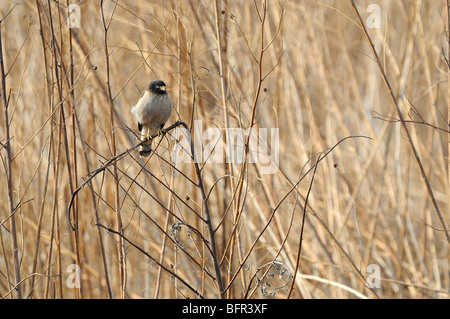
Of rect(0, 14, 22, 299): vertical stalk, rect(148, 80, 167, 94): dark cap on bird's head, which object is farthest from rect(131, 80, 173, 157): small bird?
rect(0, 14, 22, 299): vertical stalk

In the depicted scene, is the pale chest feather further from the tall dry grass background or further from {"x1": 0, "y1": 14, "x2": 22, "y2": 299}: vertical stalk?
{"x1": 0, "y1": 14, "x2": 22, "y2": 299}: vertical stalk

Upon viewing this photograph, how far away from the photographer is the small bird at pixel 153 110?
7.95 ft

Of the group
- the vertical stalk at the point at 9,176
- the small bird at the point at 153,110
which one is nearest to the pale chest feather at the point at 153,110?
the small bird at the point at 153,110

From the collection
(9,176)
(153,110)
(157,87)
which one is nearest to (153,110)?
(153,110)

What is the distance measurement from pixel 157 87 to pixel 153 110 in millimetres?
110

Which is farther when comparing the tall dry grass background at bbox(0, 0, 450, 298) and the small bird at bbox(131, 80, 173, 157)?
the tall dry grass background at bbox(0, 0, 450, 298)

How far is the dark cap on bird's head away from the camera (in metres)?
2.38

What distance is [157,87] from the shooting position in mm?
2432

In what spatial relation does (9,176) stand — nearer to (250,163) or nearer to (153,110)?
(153,110)

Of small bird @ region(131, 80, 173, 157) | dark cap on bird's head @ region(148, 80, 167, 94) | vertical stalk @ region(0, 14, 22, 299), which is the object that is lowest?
vertical stalk @ region(0, 14, 22, 299)
